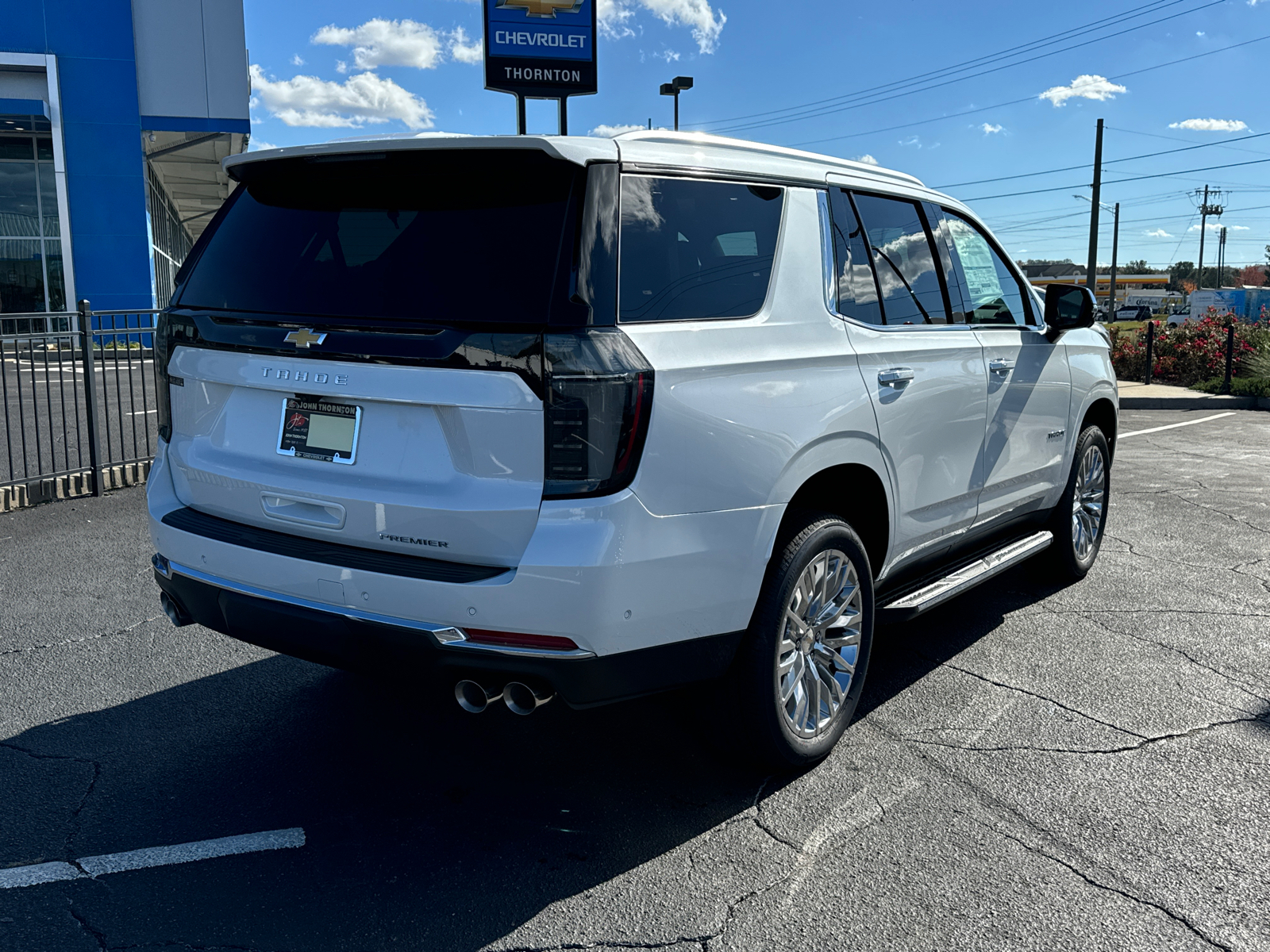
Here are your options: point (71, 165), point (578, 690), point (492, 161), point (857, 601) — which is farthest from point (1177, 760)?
point (71, 165)

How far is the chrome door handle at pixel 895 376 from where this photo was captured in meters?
3.82

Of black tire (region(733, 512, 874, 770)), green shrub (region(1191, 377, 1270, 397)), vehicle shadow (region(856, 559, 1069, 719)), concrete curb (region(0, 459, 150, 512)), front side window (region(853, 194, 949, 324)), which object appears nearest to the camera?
black tire (region(733, 512, 874, 770))

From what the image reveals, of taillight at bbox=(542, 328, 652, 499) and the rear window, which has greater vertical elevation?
the rear window

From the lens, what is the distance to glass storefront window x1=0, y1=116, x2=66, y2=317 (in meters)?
26.2

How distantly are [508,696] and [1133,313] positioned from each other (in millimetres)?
101674

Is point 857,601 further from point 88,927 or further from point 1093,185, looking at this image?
point 1093,185

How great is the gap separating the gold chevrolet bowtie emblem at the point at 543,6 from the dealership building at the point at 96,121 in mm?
11176

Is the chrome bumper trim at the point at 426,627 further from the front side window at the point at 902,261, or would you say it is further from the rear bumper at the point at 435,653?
the front side window at the point at 902,261

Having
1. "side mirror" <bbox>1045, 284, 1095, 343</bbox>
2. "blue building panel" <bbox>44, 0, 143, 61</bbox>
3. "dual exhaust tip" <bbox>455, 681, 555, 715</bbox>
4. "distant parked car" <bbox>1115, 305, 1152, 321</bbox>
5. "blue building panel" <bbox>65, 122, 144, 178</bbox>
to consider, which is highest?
"blue building panel" <bbox>44, 0, 143, 61</bbox>

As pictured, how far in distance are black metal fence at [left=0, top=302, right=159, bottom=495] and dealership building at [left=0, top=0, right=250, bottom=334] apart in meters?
18.5

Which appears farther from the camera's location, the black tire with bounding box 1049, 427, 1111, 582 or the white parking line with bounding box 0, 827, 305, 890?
the black tire with bounding box 1049, 427, 1111, 582

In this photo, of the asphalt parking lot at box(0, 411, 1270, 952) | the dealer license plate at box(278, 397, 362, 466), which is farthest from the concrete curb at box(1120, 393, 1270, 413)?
the dealer license plate at box(278, 397, 362, 466)

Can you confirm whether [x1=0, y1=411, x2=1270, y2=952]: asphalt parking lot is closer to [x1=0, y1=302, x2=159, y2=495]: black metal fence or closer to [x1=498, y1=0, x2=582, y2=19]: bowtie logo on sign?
[x1=0, y1=302, x2=159, y2=495]: black metal fence

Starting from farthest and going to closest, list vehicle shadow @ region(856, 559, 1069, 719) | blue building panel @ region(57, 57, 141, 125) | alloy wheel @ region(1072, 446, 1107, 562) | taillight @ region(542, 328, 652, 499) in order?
blue building panel @ region(57, 57, 141, 125), alloy wheel @ region(1072, 446, 1107, 562), vehicle shadow @ region(856, 559, 1069, 719), taillight @ region(542, 328, 652, 499)
